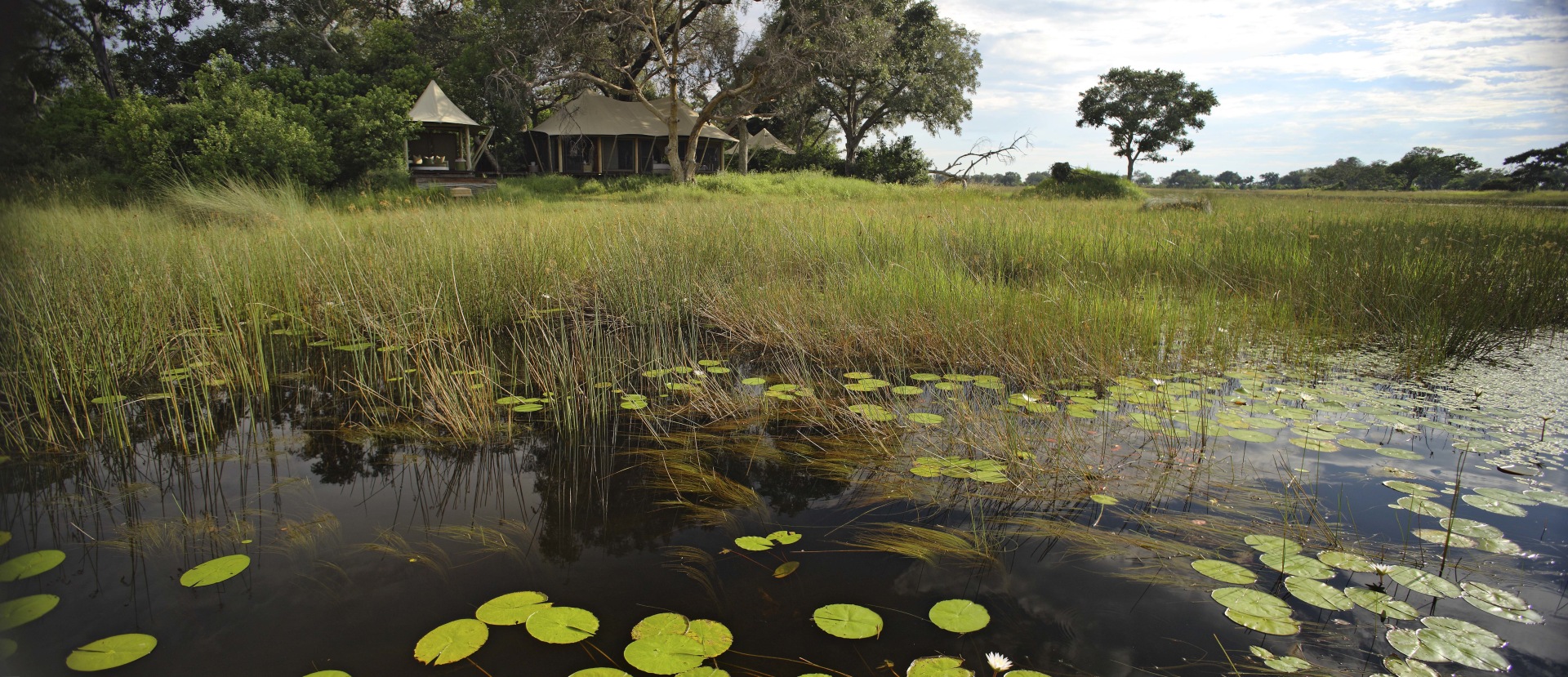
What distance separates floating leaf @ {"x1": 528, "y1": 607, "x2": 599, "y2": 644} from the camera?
75.5 inches

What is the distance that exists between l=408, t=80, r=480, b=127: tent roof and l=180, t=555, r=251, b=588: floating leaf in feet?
62.1

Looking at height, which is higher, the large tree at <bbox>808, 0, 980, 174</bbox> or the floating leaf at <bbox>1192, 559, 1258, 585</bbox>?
the large tree at <bbox>808, 0, 980, 174</bbox>

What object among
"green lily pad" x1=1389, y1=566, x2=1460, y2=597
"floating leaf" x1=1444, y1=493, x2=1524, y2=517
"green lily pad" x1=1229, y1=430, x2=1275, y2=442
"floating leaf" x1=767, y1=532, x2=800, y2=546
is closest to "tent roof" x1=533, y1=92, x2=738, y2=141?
"green lily pad" x1=1229, y1=430, x2=1275, y2=442

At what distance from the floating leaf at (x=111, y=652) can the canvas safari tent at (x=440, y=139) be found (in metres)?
18.4

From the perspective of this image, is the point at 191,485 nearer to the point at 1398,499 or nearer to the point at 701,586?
the point at 701,586

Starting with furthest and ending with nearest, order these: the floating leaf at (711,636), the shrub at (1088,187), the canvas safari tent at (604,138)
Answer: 1. the canvas safari tent at (604,138)
2. the shrub at (1088,187)
3. the floating leaf at (711,636)

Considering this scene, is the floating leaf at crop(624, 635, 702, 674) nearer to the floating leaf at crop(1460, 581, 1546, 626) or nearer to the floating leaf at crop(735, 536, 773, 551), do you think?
the floating leaf at crop(735, 536, 773, 551)

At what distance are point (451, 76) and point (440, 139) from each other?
2091mm

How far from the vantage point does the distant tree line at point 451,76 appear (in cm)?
1399

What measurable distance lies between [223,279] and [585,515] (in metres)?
4.00

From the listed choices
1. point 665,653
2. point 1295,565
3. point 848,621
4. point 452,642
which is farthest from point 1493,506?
point 452,642

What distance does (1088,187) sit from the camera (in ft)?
70.9

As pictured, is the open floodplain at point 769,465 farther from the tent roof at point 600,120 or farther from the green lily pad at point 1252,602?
the tent roof at point 600,120

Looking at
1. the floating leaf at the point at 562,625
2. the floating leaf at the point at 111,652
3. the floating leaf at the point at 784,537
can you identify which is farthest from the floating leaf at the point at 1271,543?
the floating leaf at the point at 111,652
